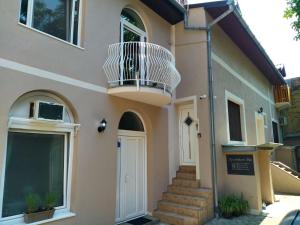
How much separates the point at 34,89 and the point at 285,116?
67.7ft

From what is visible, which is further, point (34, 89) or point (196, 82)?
point (196, 82)

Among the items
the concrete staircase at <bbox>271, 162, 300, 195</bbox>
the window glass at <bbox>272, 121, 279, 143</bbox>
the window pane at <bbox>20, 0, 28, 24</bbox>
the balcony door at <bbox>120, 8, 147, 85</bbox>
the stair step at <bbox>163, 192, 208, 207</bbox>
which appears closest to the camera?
the window pane at <bbox>20, 0, 28, 24</bbox>

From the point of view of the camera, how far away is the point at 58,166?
5.86m

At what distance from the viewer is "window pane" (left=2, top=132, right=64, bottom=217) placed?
5.02 metres

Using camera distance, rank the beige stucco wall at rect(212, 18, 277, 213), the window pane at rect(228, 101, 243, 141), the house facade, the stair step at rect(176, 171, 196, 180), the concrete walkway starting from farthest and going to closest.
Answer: the window pane at rect(228, 101, 243, 141), the beige stucco wall at rect(212, 18, 277, 213), the stair step at rect(176, 171, 196, 180), the concrete walkway, the house facade

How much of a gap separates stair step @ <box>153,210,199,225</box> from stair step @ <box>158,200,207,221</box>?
13 cm

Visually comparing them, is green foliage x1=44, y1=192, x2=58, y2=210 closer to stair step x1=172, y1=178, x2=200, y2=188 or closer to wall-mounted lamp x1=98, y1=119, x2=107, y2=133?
wall-mounted lamp x1=98, y1=119, x2=107, y2=133

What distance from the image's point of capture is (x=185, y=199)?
803 cm

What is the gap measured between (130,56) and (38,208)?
4.62 m

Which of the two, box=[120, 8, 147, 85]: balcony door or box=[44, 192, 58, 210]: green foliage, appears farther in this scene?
box=[120, 8, 147, 85]: balcony door

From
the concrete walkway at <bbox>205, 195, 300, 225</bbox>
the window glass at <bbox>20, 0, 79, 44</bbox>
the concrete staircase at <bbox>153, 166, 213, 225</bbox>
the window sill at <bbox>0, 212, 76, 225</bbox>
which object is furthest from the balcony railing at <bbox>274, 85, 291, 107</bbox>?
the window sill at <bbox>0, 212, 76, 225</bbox>

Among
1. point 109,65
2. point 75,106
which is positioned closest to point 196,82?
point 109,65

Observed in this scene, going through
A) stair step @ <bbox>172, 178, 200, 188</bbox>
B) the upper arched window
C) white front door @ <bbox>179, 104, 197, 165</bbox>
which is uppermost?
the upper arched window

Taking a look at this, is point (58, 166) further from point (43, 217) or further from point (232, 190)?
point (232, 190)
